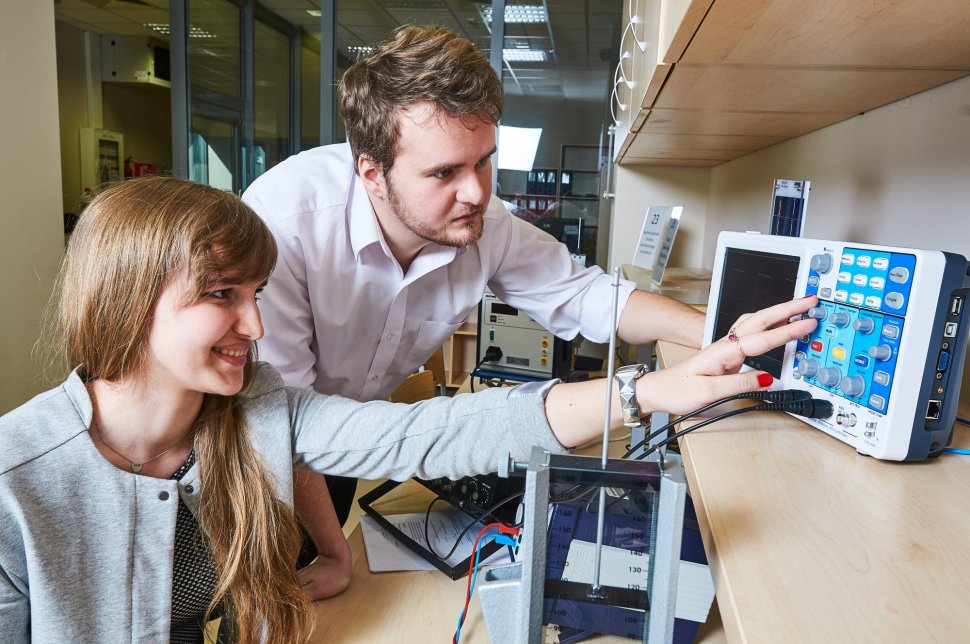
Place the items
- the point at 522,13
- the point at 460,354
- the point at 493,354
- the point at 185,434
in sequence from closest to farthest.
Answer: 1. the point at 185,434
2. the point at 493,354
3. the point at 460,354
4. the point at 522,13

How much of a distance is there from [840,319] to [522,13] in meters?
4.30

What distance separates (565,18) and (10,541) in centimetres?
A: 460

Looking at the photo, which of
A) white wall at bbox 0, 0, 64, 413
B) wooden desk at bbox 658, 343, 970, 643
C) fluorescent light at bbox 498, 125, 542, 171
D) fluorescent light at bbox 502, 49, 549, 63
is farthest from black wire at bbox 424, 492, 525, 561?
fluorescent light at bbox 502, 49, 549, 63

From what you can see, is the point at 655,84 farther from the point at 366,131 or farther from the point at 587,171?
the point at 587,171

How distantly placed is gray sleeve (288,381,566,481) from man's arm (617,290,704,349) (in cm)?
45

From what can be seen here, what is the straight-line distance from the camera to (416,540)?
1.04m

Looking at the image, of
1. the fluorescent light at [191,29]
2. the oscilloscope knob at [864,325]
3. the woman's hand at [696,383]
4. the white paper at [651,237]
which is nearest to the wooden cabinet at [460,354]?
the white paper at [651,237]

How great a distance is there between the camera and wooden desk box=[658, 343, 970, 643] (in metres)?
0.42

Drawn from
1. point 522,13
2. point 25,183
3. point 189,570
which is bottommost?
point 189,570

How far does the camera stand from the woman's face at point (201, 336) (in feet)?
2.58

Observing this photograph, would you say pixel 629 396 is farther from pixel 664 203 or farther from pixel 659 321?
pixel 664 203

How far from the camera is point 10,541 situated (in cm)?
71

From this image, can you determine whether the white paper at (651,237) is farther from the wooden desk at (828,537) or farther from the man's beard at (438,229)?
the wooden desk at (828,537)

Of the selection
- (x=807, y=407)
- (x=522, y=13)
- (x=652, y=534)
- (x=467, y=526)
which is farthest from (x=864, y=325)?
(x=522, y=13)
